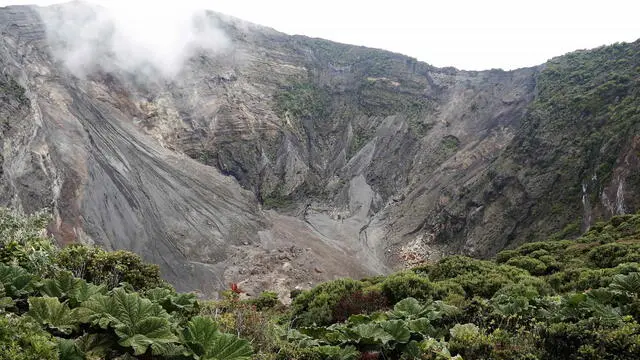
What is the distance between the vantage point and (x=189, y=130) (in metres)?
70.1

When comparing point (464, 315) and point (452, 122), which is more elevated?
point (452, 122)

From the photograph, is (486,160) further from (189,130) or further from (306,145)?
(189,130)

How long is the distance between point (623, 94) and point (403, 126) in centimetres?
3353

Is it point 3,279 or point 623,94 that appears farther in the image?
point 623,94

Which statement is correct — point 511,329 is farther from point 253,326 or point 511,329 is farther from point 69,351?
point 69,351

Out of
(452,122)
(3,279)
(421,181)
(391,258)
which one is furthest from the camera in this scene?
(452,122)

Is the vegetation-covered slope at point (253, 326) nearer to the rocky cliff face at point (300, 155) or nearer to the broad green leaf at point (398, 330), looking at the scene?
the broad green leaf at point (398, 330)

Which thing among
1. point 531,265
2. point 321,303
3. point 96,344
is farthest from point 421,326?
point 531,265

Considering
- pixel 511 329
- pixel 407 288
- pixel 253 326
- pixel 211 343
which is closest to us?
pixel 211 343

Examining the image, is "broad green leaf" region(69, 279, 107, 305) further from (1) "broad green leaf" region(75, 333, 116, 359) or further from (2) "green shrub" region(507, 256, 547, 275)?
(2) "green shrub" region(507, 256, 547, 275)

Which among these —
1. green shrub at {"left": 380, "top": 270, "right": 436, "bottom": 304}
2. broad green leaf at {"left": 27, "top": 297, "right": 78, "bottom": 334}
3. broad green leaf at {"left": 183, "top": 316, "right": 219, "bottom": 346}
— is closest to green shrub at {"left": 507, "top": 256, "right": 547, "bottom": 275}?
green shrub at {"left": 380, "top": 270, "right": 436, "bottom": 304}

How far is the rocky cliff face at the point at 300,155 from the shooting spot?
135ft

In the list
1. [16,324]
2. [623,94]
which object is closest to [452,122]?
[623,94]

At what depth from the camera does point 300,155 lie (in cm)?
7469
